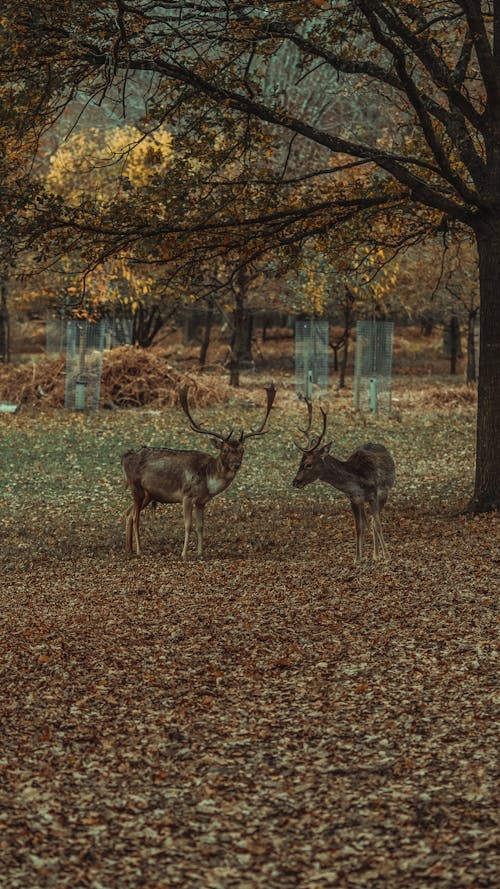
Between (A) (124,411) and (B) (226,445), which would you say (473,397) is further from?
(B) (226,445)

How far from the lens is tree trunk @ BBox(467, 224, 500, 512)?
1127cm

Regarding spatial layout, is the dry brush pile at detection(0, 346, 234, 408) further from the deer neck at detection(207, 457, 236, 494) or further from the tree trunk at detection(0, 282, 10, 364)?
the deer neck at detection(207, 457, 236, 494)

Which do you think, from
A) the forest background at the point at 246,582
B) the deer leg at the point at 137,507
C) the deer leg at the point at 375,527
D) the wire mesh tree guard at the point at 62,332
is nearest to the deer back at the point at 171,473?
the deer leg at the point at 137,507

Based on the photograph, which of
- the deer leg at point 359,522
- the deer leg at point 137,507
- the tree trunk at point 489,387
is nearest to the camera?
the deer leg at point 359,522

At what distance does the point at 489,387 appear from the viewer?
37.2 feet

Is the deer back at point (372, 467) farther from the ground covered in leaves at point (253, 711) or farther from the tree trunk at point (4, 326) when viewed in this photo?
the tree trunk at point (4, 326)

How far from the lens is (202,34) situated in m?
9.47

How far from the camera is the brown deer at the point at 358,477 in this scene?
898 centimetres

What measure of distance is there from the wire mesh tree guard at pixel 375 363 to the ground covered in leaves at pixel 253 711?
1423 cm

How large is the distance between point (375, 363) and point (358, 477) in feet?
55.6

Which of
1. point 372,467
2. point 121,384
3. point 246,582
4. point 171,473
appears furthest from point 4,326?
point 246,582

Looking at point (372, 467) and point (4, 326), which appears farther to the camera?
point (4, 326)

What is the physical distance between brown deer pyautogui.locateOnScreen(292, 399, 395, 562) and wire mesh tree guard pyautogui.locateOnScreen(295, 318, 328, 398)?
19100 mm

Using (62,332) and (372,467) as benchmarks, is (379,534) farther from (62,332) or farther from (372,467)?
(62,332)
